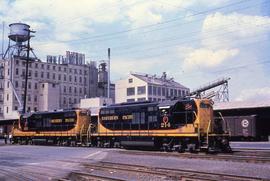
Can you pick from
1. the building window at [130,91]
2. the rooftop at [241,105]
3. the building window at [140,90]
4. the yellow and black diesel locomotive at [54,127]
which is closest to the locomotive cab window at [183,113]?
the yellow and black diesel locomotive at [54,127]

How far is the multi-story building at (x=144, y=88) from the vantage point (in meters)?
121

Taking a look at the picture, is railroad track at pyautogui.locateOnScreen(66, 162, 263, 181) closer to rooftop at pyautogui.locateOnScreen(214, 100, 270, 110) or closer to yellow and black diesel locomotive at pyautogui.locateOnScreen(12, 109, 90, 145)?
yellow and black diesel locomotive at pyautogui.locateOnScreen(12, 109, 90, 145)

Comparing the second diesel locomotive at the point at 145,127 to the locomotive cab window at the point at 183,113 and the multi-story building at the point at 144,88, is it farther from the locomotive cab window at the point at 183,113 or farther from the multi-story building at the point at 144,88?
the multi-story building at the point at 144,88

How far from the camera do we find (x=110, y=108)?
115 feet

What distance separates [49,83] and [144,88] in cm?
3165

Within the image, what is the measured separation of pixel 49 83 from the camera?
12888cm

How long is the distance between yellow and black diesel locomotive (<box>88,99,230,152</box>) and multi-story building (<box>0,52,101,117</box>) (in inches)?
3379

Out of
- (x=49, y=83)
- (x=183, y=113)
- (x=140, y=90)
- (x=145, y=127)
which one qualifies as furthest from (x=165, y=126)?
(x=49, y=83)

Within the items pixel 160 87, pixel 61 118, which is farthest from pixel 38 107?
pixel 61 118

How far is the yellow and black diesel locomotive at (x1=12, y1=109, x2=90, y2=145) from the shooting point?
39500mm

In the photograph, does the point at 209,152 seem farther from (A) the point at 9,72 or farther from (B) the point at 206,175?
(A) the point at 9,72

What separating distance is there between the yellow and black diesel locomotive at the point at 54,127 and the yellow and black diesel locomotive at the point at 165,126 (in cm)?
461

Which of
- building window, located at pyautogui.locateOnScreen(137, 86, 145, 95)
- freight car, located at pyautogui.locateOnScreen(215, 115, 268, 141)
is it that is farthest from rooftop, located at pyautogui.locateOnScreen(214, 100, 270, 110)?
building window, located at pyautogui.locateOnScreen(137, 86, 145, 95)

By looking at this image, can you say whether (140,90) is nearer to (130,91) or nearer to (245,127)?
(130,91)
